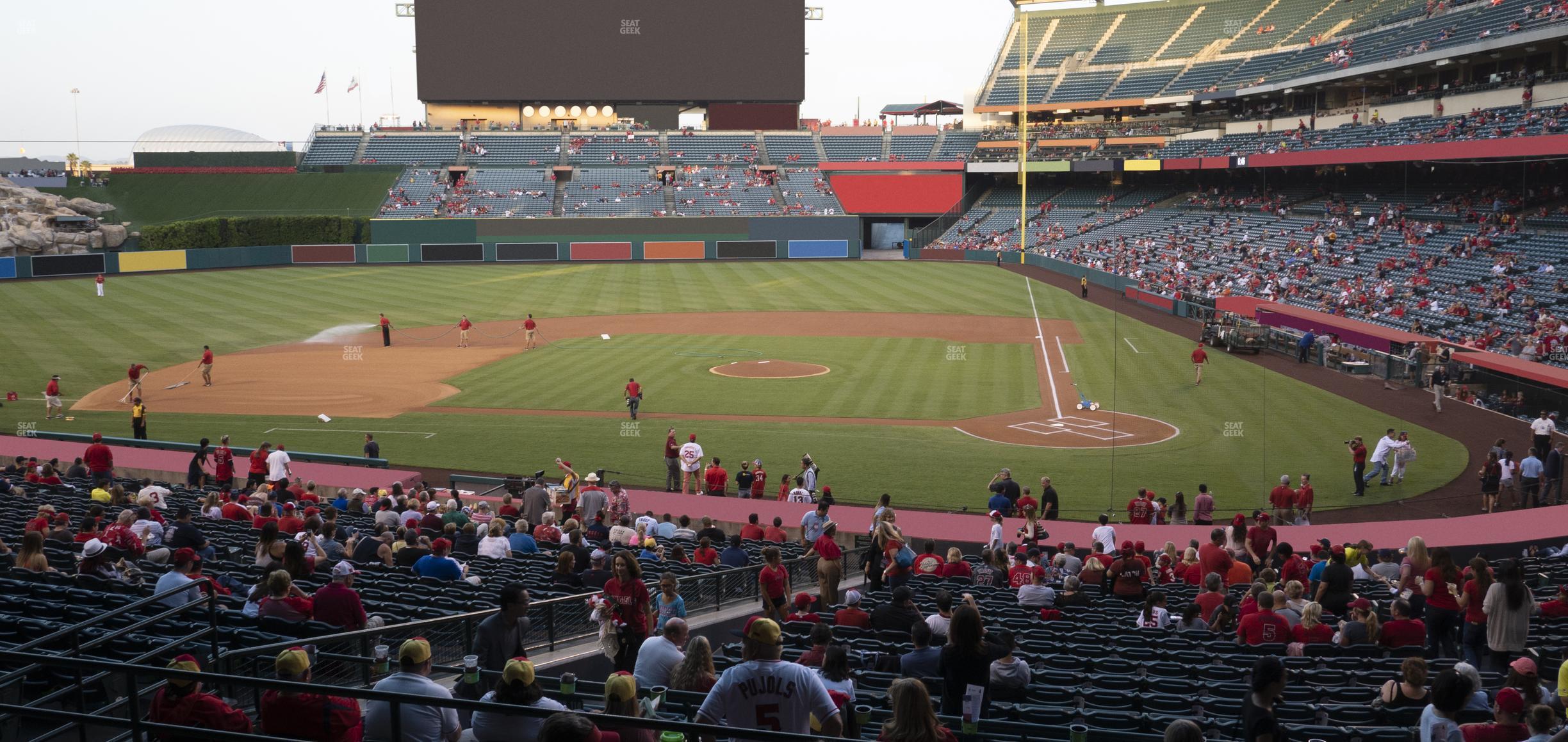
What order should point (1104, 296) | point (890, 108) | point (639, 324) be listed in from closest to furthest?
1. point (639, 324)
2. point (1104, 296)
3. point (890, 108)

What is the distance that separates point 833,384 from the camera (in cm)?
3512

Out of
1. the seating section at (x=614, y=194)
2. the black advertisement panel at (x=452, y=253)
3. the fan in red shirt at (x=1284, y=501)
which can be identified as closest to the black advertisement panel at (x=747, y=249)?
the seating section at (x=614, y=194)

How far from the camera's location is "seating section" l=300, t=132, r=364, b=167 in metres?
92.2

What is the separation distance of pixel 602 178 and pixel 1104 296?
1769 inches

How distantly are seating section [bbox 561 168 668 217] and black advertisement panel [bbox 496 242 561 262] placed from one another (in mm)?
4326

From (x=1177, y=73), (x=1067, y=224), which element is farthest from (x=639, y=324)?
(x=1177, y=73)

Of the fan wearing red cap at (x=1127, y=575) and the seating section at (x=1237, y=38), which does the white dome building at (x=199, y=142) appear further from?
the fan wearing red cap at (x=1127, y=575)

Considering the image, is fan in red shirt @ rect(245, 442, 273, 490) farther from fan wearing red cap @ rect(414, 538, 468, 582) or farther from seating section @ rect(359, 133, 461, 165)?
seating section @ rect(359, 133, 461, 165)

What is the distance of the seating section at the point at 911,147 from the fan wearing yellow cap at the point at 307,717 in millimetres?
88708

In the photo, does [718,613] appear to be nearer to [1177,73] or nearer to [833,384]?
[833,384]

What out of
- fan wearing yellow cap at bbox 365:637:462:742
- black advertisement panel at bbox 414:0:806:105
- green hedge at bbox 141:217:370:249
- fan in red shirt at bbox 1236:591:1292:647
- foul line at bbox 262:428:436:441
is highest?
black advertisement panel at bbox 414:0:806:105

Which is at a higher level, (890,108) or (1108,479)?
(890,108)

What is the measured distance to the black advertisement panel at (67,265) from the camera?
208 ft

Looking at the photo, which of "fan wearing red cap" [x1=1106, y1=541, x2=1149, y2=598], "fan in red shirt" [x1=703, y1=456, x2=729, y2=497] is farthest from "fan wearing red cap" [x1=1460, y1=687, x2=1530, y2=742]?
"fan in red shirt" [x1=703, y1=456, x2=729, y2=497]
